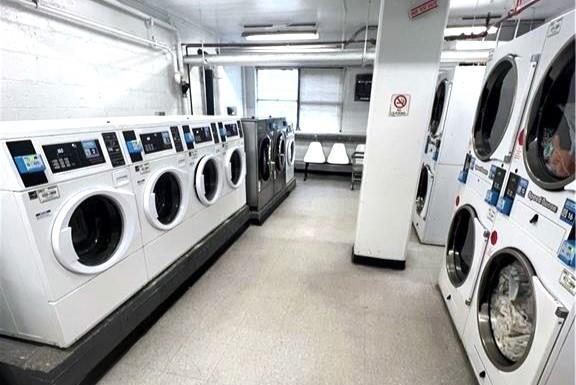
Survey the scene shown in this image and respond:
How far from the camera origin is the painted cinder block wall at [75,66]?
244 cm

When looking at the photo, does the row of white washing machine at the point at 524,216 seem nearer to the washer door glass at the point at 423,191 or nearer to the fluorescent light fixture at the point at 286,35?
the washer door glass at the point at 423,191

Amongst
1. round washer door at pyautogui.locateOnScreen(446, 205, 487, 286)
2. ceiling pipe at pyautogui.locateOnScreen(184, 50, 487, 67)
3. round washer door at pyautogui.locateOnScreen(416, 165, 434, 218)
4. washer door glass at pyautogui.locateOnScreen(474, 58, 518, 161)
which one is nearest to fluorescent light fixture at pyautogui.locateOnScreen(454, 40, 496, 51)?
ceiling pipe at pyautogui.locateOnScreen(184, 50, 487, 67)

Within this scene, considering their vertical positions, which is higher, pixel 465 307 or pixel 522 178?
pixel 522 178

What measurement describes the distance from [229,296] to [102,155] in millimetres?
1390

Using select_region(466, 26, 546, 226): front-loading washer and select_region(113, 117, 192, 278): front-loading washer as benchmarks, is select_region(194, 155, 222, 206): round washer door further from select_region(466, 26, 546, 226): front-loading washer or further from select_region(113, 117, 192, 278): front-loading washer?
select_region(466, 26, 546, 226): front-loading washer

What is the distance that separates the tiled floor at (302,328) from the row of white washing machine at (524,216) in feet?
0.99

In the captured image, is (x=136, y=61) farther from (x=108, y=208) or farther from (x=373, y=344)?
(x=373, y=344)

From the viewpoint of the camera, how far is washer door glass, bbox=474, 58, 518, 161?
1.58 m

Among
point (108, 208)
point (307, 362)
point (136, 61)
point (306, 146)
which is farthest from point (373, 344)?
point (306, 146)

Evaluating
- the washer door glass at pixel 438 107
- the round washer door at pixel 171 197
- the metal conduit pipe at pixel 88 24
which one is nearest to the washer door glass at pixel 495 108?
the washer door glass at pixel 438 107

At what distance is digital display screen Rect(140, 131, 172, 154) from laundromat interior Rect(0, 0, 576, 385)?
0.01 meters

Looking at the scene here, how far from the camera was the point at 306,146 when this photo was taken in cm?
640

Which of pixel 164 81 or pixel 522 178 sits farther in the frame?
pixel 164 81

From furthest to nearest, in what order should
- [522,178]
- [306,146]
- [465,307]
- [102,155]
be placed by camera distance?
[306,146] < [465,307] < [102,155] < [522,178]
